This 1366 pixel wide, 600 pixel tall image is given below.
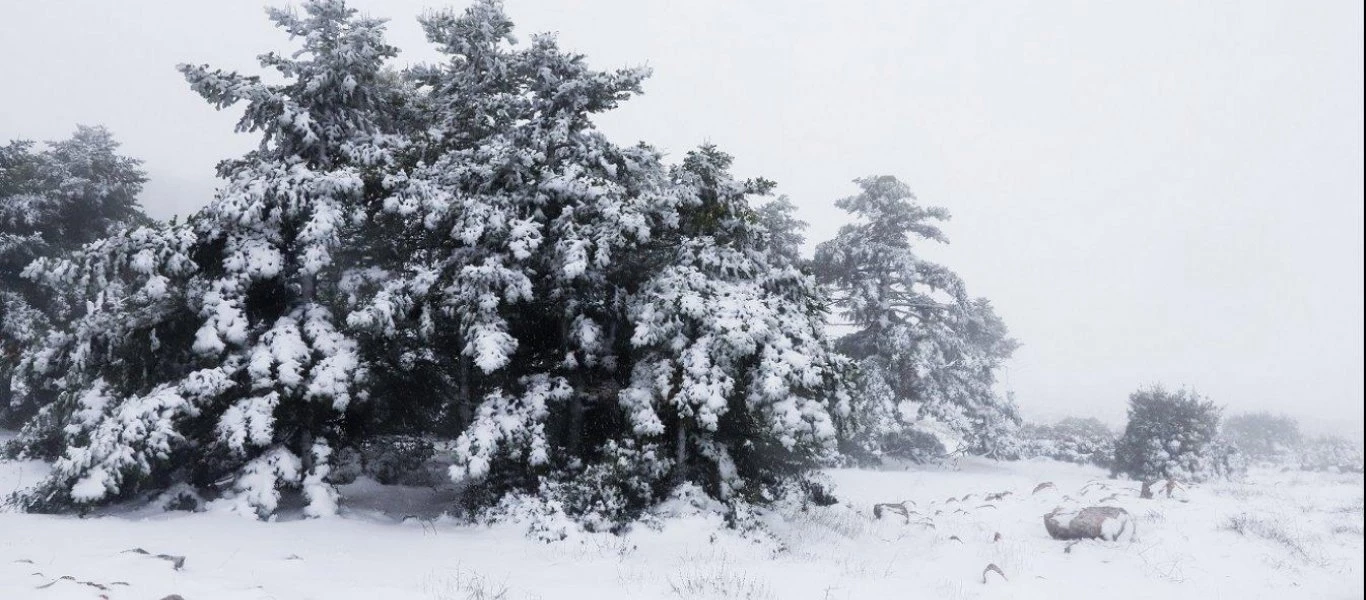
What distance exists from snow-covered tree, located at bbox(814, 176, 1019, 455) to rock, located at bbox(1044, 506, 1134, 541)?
37.2 feet

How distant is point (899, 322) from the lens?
25641mm

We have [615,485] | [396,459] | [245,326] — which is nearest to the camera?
[245,326]

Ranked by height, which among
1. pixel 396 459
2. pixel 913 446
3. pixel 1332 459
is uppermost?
pixel 396 459

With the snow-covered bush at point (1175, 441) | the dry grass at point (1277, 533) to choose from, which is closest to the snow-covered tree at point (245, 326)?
the dry grass at point (1277, 533)

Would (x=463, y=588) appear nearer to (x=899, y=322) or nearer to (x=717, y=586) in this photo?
(x=717, y=586)

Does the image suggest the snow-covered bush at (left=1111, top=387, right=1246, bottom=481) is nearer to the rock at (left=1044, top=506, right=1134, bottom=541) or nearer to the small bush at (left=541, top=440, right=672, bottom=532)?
the rock at (left=1044, top=506, right=1134, bottom=541)

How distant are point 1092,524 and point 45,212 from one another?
29.2 m

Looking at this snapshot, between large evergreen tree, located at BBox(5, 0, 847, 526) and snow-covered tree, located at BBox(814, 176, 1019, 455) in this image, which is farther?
snow-covered tree, located at BBox(814, 176, 1019, 455)

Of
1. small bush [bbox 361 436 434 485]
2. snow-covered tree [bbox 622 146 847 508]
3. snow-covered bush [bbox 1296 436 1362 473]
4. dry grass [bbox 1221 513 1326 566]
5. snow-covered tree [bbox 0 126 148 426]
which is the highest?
snow-covered tree [bbox 0 126 148 426]

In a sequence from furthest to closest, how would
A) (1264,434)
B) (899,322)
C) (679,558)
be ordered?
1. (1264,434)
2. (899,322)
3. (679,558)

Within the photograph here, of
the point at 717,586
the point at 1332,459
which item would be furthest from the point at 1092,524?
the point at 1332,459

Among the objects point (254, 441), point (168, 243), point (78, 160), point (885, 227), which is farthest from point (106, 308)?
point (885, 227)

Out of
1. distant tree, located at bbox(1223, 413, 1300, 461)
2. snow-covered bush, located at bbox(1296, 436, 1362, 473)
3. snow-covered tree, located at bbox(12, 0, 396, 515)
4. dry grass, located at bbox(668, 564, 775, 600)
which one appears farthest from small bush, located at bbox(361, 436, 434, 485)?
distant tree, located at bbox(1223, 413, 1300, 461)

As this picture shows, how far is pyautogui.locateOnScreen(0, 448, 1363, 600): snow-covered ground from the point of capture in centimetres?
671
